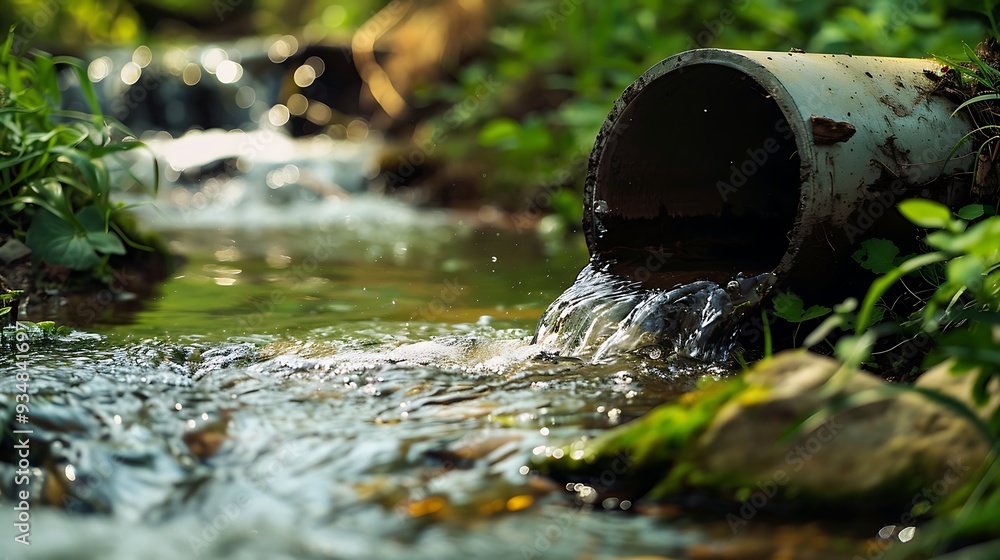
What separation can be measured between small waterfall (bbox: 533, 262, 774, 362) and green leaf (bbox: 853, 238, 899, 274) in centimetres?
28

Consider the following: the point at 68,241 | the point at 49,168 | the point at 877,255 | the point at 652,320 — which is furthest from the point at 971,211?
the point at 49,168

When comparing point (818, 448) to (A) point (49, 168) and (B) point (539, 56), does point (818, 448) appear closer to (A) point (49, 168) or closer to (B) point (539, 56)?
(A) point (49, 168)

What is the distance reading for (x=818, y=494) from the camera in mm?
1832

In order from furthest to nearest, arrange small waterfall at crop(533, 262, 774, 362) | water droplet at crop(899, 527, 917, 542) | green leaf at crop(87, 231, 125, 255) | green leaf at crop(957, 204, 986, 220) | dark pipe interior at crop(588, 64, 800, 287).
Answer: green leaf at crop(87, 231, 125, 255), dark pipe interior at crop(588, 64, 800, 287), small waterfall at crop(533, 262, 774, 362), green leaf at crop(957, 204, 986, 220), water droplet at crop(899, 527, 917, 542)

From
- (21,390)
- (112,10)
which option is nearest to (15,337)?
(21,390)

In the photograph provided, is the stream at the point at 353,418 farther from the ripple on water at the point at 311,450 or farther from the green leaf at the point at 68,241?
the green leaf at the point at 68,241

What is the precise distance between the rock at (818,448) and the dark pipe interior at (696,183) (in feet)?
4.95

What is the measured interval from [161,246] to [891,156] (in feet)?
12.2

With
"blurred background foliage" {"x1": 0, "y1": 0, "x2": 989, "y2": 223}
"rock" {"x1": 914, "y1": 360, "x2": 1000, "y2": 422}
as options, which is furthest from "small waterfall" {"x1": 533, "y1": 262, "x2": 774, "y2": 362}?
"blurred background foliage" {"x1": 0, "y1": 0, "x2": 989, "y2": 223}

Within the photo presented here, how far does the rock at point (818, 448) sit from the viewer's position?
181cm

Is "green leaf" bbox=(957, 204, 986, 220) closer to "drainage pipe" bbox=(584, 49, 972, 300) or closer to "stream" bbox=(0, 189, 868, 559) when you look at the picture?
"drainage pipe" bbox=(584, 49, 972, 300)

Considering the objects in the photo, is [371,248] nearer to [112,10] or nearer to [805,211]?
[805,211]

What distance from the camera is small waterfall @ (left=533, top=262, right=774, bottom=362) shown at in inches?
120

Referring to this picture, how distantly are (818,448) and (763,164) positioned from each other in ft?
7.36
